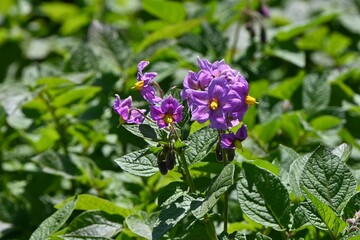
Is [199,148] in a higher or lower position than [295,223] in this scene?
higher

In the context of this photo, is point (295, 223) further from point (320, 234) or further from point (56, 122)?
point (56, 122)

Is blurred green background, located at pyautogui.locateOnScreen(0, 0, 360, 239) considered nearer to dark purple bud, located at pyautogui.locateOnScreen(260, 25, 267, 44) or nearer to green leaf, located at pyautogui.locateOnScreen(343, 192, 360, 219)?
dark purple bud, located at pyautogui.locateOnScreen(260, 25, 267, 44)

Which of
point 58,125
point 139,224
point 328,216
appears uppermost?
point 328,216

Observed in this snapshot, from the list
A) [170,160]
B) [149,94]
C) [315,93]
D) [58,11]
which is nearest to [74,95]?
[315,93]

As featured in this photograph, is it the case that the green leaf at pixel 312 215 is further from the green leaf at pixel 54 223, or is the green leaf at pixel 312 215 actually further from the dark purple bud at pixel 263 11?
the dark purple bud at pixel 263 11

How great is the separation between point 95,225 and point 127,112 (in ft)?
1.33

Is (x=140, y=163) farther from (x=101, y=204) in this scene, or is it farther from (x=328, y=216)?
(x=328, y=216)

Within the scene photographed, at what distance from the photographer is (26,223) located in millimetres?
2312

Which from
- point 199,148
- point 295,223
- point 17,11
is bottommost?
point 17,11

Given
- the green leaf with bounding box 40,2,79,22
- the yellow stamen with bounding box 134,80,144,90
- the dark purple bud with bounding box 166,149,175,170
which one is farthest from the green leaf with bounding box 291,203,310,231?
the green leaf with bounding box 40,2,79,22

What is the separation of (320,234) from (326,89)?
0.75 meters

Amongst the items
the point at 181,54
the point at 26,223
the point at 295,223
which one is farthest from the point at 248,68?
the point at 295,223

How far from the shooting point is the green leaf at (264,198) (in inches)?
65.2

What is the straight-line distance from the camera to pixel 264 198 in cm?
167
